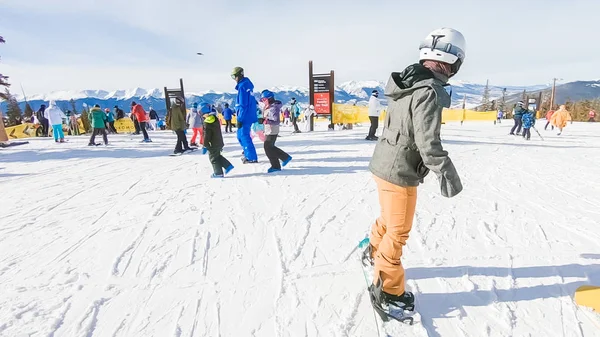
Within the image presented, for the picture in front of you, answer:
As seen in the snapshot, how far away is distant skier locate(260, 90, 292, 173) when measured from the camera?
621 centimetres

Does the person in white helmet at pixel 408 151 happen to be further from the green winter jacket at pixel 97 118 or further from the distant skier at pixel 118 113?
the distant skier at pixel 118 113

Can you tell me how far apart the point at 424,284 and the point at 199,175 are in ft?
16.8

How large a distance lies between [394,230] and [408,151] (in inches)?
20.9

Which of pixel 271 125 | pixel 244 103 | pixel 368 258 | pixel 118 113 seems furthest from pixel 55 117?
pixel 368 258

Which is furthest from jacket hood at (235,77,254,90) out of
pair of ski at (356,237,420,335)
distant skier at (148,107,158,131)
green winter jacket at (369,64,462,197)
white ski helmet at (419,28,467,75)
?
distant skier at (148,107,158,131)

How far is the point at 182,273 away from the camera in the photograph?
2713 millimetres

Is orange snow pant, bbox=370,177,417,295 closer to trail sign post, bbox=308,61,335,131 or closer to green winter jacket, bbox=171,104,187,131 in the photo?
green winter jacket, bbox=171,104,187,131

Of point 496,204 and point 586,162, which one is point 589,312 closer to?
point 496,204

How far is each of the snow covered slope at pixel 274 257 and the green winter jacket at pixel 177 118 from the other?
3.21 meters

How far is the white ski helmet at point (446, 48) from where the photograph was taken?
6.36ft

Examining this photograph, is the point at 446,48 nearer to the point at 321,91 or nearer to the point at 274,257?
the point at 274,257

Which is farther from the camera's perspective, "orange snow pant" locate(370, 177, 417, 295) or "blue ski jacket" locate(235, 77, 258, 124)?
"blue ski jacket" locate(235, 77, 258, 124)

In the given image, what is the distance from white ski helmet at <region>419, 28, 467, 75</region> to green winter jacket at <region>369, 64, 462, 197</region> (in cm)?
13

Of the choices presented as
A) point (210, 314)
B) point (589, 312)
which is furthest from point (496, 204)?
point (210, 314)
